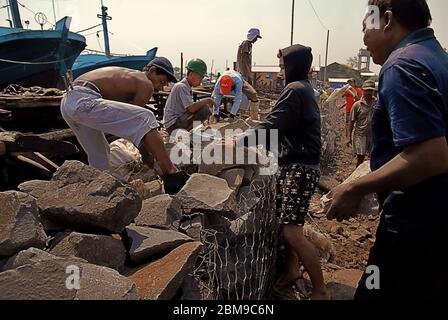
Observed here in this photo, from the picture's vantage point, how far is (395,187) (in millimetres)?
1424

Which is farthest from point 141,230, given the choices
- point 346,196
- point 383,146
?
point 383,146

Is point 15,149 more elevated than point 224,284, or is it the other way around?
point 15,149

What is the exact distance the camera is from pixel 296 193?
2725mm

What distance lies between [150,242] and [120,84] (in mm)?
1885

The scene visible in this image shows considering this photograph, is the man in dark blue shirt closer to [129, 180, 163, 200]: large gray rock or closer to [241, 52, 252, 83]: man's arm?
[129, 180, 163, 200]: large gray rock

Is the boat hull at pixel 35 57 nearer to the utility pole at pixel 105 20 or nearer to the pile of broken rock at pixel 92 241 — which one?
the utility pole at pixel 105 20

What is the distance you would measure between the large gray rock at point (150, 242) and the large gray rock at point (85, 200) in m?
0.11

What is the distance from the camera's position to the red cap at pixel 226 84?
Answer: 6207 mm

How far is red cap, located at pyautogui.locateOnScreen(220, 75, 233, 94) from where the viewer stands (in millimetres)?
6207

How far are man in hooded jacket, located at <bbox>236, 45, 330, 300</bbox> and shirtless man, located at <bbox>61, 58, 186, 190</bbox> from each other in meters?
1.02

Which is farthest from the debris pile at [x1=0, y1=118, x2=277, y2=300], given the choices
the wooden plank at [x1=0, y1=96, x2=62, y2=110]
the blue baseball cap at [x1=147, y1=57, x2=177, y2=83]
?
the wooden plank at [x1=0, y1=96, x2=62, y2=110]

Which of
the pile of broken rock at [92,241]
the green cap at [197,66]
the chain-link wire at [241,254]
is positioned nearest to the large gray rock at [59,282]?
the pile of broken rock at [92,241]
